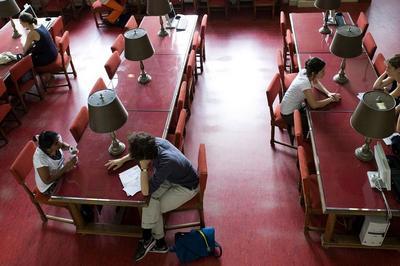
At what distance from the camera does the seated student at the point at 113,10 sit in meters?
7.42

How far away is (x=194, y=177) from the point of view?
3.40 meters

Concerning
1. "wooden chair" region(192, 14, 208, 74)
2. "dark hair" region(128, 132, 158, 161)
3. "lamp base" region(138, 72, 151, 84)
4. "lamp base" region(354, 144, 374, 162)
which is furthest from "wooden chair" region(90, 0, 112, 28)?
"lamp base" region(354, 144, 374, 162)

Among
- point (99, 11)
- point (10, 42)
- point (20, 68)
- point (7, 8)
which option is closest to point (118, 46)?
point (20, 68)

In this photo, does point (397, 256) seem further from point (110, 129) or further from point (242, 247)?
point (110, 129)

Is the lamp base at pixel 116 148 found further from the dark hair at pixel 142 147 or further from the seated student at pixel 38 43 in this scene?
the seated student at pixel 38 43

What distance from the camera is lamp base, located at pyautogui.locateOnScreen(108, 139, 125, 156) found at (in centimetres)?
349

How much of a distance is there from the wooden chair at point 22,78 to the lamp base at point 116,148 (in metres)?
2.27

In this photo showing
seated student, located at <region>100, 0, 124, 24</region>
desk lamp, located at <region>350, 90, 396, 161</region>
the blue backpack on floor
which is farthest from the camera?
seated student, located at <region>100, 0, 124, 24</region>

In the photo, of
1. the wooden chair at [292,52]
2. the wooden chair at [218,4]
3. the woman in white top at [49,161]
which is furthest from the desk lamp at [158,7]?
the wooden chair at [218,4]

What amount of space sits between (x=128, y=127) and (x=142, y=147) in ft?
3.14

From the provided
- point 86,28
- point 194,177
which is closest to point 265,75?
point 194,177

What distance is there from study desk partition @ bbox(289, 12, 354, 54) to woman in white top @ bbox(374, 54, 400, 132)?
3.17ft

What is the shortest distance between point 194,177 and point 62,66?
3338 millimetres

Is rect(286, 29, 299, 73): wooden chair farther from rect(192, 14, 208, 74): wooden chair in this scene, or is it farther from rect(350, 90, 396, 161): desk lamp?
rect(350, 90, 396, 161): desk lamp
